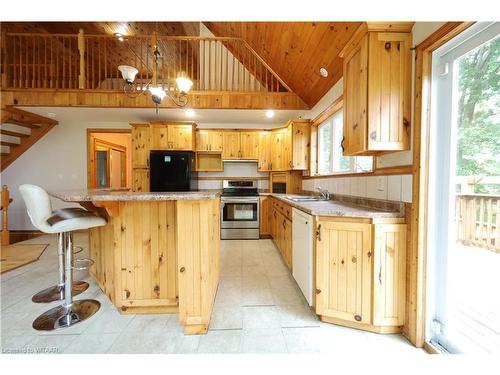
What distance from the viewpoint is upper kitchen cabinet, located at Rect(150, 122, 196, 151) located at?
405 cm

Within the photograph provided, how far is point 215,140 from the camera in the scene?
4.37 meters

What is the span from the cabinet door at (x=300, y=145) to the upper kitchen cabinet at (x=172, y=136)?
1.98 m

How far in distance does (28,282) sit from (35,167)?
134 inches

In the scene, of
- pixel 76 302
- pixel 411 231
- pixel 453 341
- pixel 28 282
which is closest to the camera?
pixel 453 341

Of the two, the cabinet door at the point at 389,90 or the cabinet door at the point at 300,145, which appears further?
the cabinet door at the point at 300,145

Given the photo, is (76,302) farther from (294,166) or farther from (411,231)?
(294,166)

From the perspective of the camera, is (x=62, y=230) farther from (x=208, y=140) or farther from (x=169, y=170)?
(x=208, y=140)

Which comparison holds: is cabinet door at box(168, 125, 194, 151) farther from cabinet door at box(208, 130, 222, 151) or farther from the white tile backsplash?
the white tile backsplash

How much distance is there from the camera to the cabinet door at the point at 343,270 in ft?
5.18

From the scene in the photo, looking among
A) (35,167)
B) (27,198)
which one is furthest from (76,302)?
(35,167)

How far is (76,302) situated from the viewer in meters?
1.97

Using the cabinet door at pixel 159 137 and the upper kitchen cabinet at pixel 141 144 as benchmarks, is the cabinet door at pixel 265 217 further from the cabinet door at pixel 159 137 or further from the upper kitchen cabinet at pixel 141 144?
the upper kitchen cabinet at pixel 141 144

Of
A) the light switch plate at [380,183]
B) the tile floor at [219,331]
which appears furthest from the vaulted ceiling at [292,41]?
the tile floor at [219,331]

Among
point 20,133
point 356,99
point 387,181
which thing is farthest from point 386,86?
point 20,133
